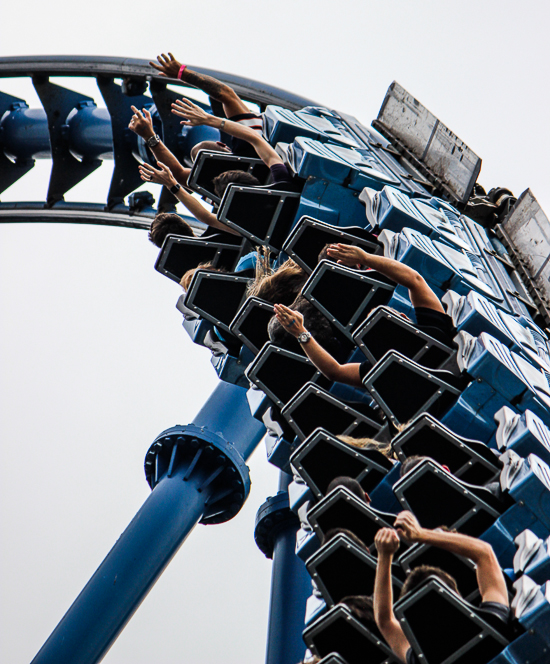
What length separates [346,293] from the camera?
497 cm

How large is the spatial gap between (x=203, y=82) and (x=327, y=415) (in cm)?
330

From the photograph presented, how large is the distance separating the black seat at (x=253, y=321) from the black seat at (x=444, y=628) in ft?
8.89

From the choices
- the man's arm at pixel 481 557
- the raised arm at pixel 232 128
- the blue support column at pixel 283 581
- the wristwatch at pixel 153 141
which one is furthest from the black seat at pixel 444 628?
the wristwatch at pixel 153 141

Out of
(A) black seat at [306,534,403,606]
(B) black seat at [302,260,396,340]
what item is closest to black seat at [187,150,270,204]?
(B) black seat at [302,260,396,340]

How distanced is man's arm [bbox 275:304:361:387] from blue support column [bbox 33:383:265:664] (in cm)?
289

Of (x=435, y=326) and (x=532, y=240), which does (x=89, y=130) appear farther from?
(x=435, y=326)

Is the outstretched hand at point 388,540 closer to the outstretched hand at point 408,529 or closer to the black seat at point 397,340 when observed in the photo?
the outstretched hand at point 408,529

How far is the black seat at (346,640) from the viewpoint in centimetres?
354

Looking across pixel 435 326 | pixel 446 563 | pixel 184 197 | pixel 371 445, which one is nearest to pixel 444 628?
pixel 446 563

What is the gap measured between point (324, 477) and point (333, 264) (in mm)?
1101

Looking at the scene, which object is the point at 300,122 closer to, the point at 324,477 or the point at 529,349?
the point at 529,349

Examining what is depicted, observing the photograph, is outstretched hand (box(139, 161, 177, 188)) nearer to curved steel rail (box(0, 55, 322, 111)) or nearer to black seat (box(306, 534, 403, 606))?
curved steel rail (box(0, 55, 322, 111))

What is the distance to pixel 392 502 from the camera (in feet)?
14.9

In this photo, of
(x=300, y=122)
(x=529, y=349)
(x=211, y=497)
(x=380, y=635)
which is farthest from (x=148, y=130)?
(x=380, y=635)
